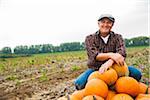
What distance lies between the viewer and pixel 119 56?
3.65m

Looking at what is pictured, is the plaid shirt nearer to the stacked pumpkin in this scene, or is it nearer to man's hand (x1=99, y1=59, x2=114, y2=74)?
man's hand (x1=99, y1=59, x2=114, y2=74)

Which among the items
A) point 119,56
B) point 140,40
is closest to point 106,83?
point 119,56

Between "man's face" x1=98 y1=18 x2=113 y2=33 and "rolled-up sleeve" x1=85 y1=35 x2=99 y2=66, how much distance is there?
0.18 metres

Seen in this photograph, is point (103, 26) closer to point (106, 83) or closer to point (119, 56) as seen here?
point (119, 56)

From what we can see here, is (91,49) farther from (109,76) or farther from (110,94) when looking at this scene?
(110,94)

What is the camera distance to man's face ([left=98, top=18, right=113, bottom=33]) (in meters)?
4.00

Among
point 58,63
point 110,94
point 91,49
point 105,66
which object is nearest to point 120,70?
point 105,66

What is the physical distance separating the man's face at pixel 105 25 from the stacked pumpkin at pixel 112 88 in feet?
2.00

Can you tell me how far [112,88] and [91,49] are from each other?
720 mm

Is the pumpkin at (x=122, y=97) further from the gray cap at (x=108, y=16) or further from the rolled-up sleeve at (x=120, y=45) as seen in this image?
the gray cap at (x=108, y=16)

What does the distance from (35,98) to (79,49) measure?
5323 centimetres

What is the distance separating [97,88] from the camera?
10.8 ft

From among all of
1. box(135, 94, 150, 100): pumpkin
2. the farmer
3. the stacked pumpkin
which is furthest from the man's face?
box(135, 94, 150, 100): pumpkin

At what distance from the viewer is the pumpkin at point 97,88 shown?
10.8 feet
